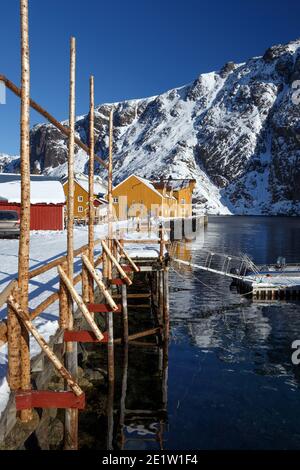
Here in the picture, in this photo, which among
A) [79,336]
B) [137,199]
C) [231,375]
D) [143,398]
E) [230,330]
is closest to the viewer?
[79,336]

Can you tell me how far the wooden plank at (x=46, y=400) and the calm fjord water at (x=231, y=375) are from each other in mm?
5515

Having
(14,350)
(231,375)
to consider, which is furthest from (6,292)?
(231,375)

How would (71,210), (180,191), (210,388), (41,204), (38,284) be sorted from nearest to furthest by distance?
(71,210) < (38,284) < (210,388) < (41,204) < (180,191)

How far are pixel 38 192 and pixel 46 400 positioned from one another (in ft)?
116

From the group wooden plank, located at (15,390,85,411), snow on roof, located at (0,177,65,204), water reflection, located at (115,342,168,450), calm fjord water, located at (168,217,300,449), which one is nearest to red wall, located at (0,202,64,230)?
snow on roof, located at (0,177,65,204)

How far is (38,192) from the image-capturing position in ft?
131

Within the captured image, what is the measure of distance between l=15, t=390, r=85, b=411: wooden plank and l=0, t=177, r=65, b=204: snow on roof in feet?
106

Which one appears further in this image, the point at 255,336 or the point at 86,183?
the point at 86,183

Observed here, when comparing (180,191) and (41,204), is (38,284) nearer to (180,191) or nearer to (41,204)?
(41,204)

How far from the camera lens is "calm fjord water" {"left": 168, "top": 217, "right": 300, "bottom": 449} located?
38.4 ft

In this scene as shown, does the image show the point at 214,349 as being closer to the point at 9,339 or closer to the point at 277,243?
the point at 9,339

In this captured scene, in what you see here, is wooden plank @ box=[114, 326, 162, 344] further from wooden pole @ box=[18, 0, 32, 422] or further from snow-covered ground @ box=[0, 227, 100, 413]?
wooden pole @ box=[18, 0, 32, 422]

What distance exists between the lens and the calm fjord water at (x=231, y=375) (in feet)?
38.4
